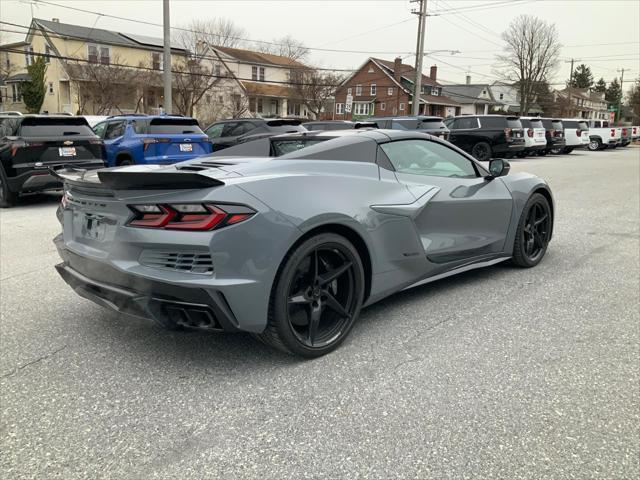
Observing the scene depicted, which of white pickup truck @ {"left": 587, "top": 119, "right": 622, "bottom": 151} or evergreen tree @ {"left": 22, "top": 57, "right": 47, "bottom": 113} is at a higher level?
evergreen tree @ {"left": 22, "top": 57, "right": 47, "bottom": 113}

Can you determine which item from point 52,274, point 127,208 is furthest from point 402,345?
point 52,274

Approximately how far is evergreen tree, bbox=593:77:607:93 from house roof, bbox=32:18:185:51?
430 feet

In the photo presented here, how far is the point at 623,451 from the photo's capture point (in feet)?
7.59

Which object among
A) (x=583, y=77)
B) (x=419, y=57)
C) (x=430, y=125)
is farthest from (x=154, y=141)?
(x=583, y=77)

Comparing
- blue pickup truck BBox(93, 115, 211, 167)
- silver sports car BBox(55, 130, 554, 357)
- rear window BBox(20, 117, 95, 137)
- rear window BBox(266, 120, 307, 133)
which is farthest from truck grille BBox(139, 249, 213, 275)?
rear window BBox(266, 120, 307, 133)

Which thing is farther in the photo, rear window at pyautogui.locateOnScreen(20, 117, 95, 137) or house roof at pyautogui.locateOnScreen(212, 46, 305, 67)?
house roof at pyautogui.locateOnScreen(212, 46, 305, 67)

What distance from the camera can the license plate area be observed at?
358 inches

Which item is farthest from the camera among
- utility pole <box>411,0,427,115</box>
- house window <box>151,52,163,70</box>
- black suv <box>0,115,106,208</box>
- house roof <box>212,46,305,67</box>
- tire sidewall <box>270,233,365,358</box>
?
house roof <box>212,46,305,67</box>

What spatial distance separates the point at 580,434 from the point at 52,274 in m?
4.54

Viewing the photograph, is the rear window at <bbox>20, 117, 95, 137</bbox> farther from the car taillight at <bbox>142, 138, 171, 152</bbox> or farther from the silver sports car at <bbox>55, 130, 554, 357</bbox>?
the silver sports car at <bbox>55, 130, 554, 357</bbox>

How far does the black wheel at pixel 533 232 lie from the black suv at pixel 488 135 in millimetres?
16364

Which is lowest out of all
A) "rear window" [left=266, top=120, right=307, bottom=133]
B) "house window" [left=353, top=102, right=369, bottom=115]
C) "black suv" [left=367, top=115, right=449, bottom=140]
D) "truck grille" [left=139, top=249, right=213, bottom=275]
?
"truck grille" [left=139, top=249, right=213, bottom=275]

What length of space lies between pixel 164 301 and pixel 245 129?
12.4 meters

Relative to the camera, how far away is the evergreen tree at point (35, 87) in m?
42.8
